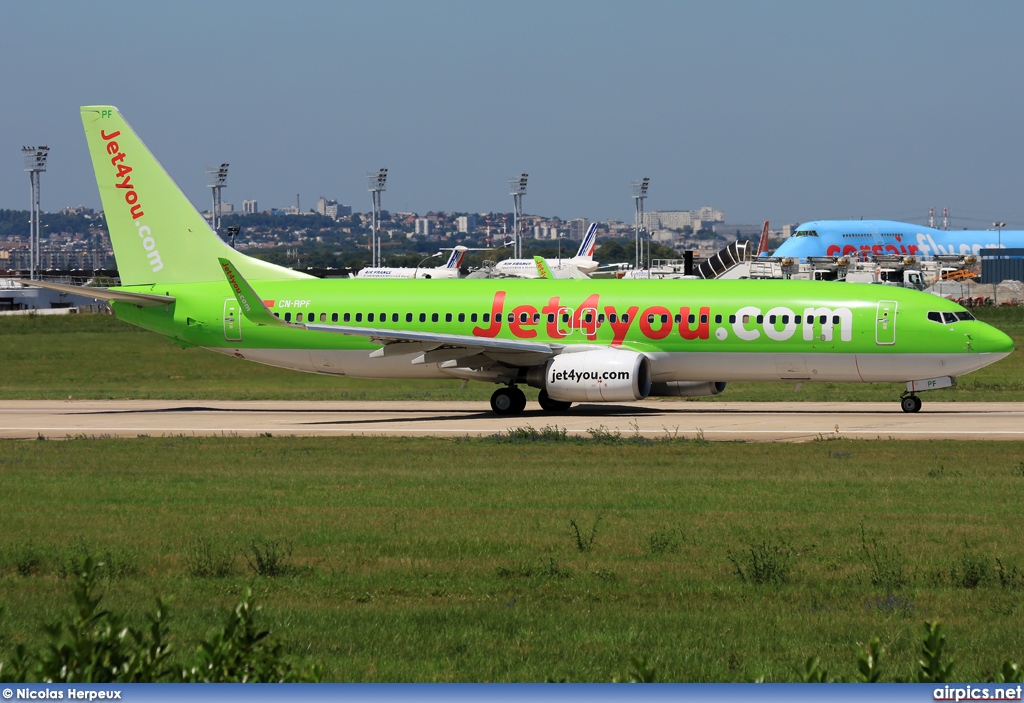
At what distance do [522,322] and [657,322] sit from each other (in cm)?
402

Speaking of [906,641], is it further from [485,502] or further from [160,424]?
[160,424]

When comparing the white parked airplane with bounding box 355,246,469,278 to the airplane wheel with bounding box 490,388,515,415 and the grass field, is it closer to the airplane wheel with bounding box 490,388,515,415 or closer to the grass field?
the grass field

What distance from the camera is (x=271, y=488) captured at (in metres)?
20.2

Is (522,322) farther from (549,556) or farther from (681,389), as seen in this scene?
(549,556)

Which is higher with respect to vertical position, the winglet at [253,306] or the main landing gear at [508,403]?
the winglet at [253,306]

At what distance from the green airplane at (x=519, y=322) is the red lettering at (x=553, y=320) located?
4cm

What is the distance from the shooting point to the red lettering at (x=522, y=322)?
122 ft

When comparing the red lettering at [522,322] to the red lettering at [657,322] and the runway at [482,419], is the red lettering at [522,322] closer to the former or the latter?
the runway at [482,419]

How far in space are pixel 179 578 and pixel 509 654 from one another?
14.7 feet

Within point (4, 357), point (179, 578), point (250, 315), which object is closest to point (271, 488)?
point (179, 578)

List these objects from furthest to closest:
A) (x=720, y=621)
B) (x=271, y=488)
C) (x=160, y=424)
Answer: (x=160, y=424)
(x=271, y=488)
(x=720, y=621)

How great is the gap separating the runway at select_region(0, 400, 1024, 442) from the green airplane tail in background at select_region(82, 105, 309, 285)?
4411 millimetres

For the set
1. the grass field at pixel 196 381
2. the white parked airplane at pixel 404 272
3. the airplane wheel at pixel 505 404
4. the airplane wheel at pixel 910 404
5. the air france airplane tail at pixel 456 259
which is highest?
the air france airplane tail at pixel 456 259

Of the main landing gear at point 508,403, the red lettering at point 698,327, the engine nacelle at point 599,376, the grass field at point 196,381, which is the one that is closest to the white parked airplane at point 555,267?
the grass field at point 196,381
